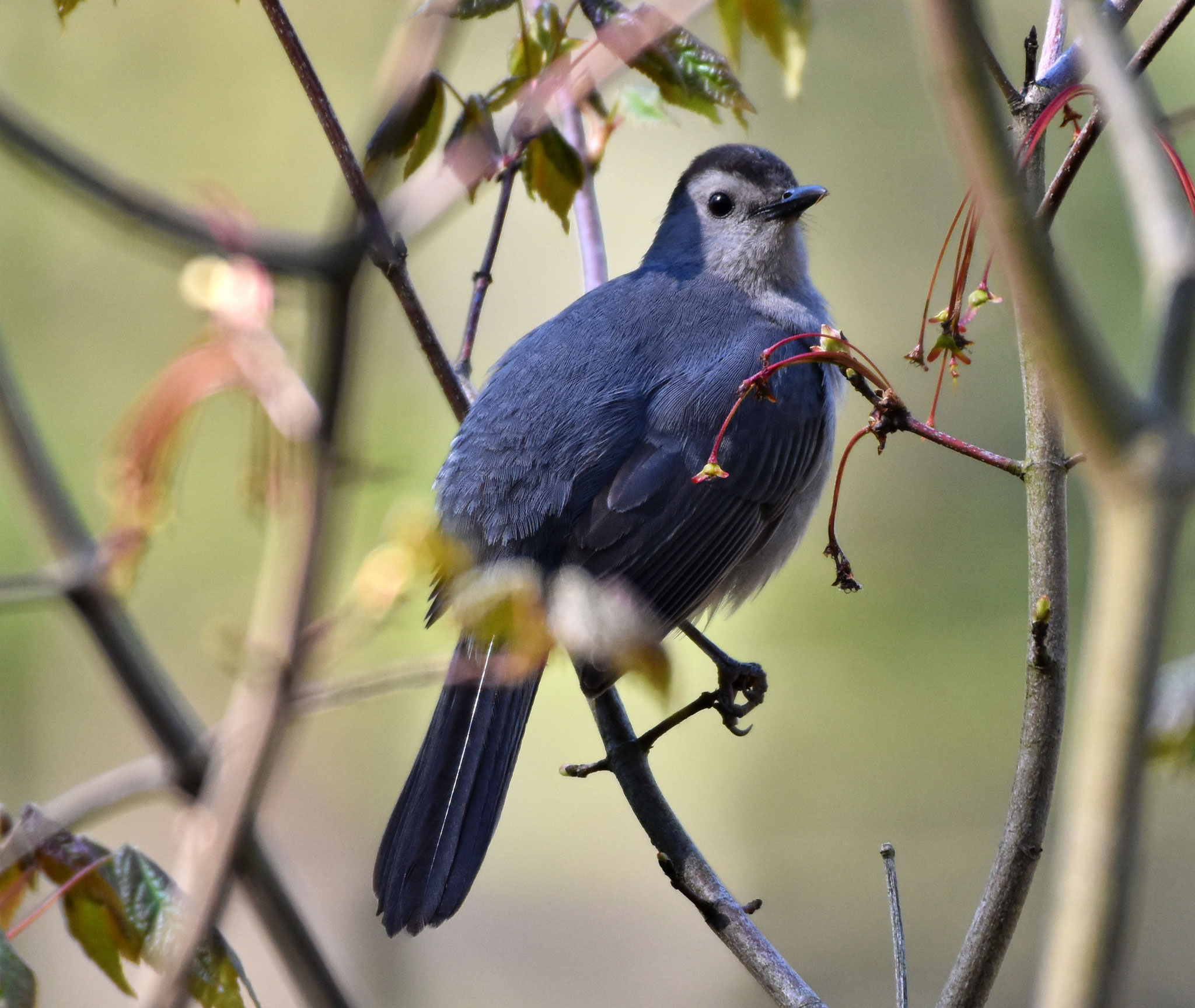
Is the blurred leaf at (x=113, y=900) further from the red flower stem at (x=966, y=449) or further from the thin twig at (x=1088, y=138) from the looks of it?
the thin twig at (x=1088, y=138)

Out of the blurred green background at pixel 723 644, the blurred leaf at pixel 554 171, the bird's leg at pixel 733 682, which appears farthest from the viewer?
the blurred green background at pixel 723 644

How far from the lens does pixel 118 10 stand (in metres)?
7.69

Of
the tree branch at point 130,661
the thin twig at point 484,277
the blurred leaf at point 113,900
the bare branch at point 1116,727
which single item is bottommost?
the bare branch at point 1116,727

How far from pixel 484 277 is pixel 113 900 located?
5.06 ft

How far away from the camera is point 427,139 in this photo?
213 centimetres

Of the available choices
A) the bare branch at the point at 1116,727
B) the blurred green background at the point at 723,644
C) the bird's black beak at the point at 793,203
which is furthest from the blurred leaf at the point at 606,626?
the blurred green background at the point at 723,644

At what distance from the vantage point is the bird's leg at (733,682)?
9.04ft

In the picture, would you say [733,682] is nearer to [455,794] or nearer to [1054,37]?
[455,794]

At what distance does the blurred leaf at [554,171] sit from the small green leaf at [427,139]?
20 cm

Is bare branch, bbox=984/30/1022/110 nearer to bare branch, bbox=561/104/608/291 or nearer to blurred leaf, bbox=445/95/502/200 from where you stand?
blurred leaf, bbox=445/95/502/200

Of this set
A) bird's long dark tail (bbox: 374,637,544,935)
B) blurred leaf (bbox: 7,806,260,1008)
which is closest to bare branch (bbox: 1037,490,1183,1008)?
blurred leaf (bbox: 7,806,260,1008)

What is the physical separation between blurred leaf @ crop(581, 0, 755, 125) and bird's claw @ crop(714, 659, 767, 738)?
129cm

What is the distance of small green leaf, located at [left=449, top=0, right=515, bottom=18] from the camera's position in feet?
6.19

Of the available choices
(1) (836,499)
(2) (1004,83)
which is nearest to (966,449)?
(1) (836,499)
